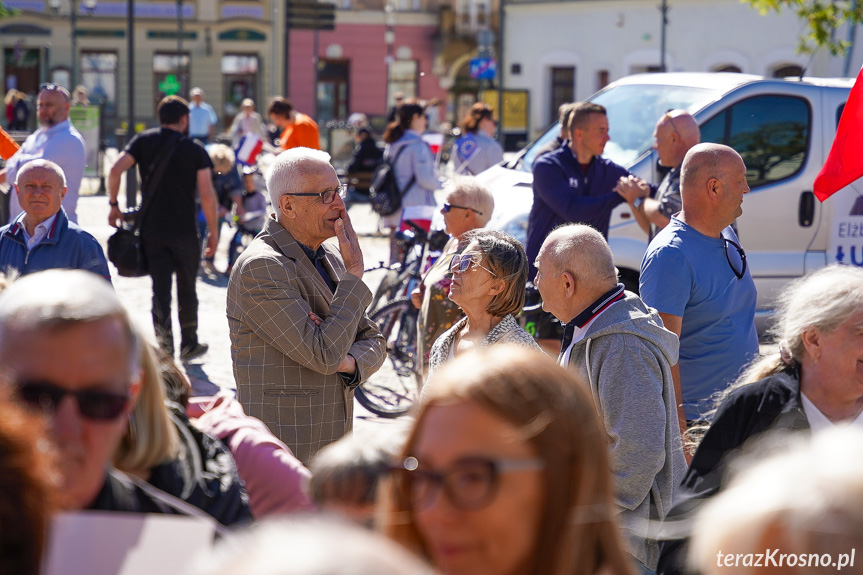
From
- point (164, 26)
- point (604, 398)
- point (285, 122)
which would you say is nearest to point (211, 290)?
point (285, 122)

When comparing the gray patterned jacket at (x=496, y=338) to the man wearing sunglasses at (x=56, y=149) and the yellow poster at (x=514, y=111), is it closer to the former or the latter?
the man wearing sunglasses at (x=56, y=149)

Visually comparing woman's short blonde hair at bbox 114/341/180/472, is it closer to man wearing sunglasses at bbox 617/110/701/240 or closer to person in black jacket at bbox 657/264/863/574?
person in black jacket at bbox 657/264/863/574

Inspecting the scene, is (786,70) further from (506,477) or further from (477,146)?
(506,477)

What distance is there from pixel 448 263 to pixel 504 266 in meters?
0.94

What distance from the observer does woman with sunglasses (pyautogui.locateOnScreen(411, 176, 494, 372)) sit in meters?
5.05

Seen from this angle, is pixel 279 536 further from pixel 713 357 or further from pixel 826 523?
pixel 713 357

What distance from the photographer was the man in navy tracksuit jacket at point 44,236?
5.15 m

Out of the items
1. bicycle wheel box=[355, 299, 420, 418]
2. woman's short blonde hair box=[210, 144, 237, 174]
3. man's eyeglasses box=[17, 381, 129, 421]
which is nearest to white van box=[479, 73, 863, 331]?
bicycle wheel box=[355, 299, 420, 418]

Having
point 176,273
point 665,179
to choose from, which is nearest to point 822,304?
point 665,179

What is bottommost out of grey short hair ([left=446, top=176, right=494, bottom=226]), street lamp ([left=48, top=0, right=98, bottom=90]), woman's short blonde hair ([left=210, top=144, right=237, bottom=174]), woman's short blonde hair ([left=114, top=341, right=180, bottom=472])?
woman's short blonde hair ([left=114, top=341, right=180, bottom=472])

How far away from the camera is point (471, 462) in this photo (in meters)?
1.58

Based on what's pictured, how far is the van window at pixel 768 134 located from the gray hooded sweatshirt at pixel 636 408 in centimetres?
434

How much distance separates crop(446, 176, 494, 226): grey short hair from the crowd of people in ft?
0.05

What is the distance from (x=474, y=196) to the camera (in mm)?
5406
